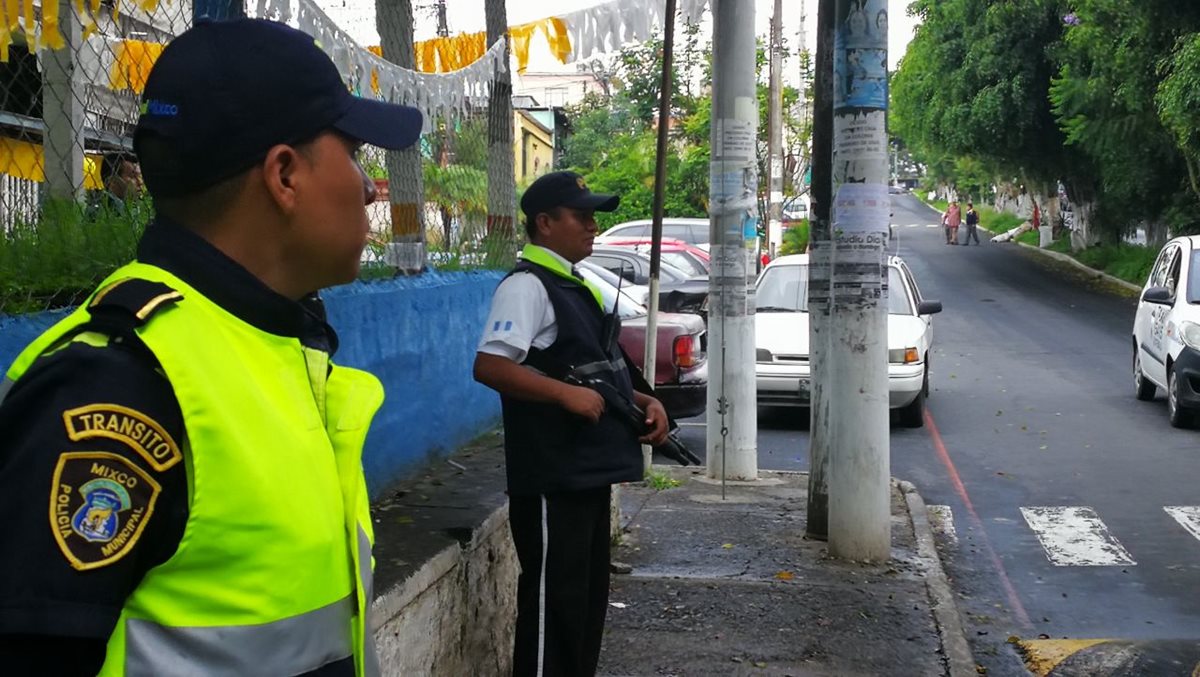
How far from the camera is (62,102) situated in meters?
3.72

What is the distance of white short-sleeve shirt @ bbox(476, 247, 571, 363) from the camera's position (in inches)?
162

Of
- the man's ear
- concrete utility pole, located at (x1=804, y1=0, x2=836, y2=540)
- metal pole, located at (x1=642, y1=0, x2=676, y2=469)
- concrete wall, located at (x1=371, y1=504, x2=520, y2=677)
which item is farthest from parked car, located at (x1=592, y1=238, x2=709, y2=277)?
the man's ear

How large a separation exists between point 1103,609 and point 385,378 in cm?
370

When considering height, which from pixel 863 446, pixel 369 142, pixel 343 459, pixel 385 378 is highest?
pixel 369 142

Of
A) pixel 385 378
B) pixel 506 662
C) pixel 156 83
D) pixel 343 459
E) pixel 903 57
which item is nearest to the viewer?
pixel 156 83

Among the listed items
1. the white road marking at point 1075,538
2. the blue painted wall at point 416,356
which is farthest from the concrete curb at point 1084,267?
the blue painted wall at point 416,356

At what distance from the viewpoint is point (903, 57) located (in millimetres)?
44781

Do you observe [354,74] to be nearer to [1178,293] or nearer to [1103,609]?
[1103,609]

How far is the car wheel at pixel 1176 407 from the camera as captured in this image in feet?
37.9

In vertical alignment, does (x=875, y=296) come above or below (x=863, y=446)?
above

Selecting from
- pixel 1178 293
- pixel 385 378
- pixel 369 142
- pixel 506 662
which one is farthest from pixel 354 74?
pixel 1178 293

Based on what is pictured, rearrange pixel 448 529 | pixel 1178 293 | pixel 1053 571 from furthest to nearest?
pixel 1178 293 < pixel 1053 571 < pixel 448 529

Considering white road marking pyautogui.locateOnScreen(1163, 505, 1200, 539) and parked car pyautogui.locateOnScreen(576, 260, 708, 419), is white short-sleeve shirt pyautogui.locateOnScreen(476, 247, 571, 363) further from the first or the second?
parked car pyautogui.locateOnScreen(576, 260, 708, 419)

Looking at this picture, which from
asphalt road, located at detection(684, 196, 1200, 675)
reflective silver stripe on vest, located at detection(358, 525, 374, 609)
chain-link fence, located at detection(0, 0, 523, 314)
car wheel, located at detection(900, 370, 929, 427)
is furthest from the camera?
car wheel, located at detection(900, 370, 929, 427)
